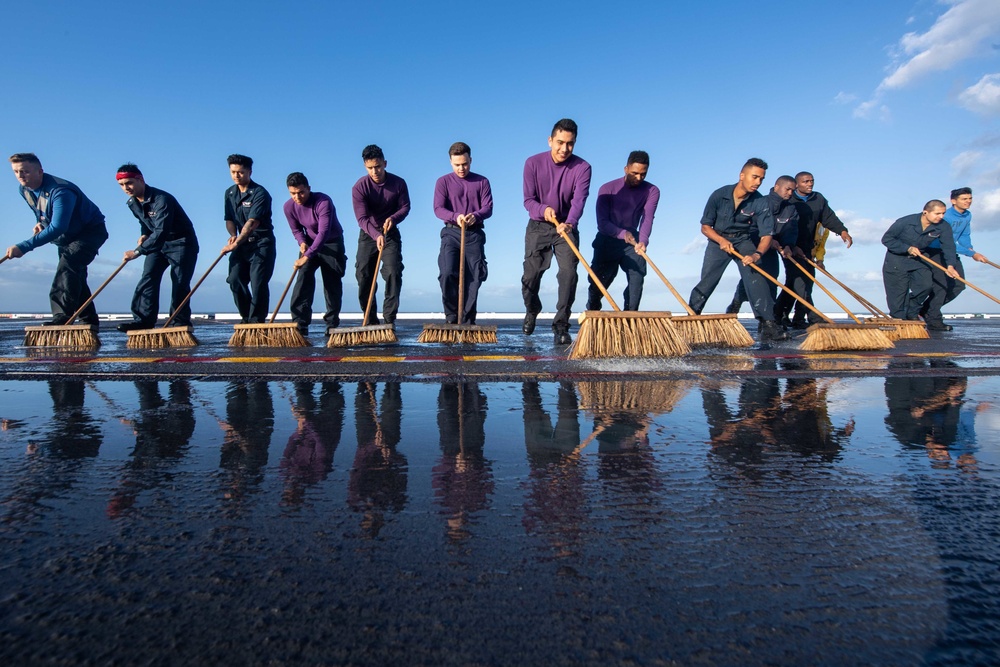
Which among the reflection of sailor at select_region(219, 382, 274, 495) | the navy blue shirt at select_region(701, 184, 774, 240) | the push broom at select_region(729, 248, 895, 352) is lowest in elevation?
the reflection of sailor at select_region(219, 382, 274, 495)

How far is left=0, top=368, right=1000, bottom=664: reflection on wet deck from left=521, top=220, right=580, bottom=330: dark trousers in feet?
13.7

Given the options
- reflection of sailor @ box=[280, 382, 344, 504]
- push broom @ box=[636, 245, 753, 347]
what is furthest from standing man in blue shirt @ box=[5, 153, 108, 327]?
push broom @ box=[636, 245, 753, 347]

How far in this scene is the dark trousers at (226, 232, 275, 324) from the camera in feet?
24.1

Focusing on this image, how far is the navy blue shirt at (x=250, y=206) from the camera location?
7203 mm

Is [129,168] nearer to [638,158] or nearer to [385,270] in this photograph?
[385,270]

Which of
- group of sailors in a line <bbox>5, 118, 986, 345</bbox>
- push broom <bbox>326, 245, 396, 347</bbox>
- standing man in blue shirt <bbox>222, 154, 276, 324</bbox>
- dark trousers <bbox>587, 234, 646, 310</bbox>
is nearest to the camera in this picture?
push broom <bbox>326, 245, 396, 347</bbox>

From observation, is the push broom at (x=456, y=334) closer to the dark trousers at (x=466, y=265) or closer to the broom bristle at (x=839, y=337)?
the dark trousers at (x=466, y=265)

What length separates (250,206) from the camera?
726 cm

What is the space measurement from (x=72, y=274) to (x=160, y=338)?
1.69 metres

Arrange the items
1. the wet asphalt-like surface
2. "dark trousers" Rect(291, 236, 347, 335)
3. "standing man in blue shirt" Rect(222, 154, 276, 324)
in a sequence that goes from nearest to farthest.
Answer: the wet asphalt-like surface → "standing man in blue shirt" Rect(222, 154, 276, 324) → "dark trousers" Rect(291, 236, 347, 335)

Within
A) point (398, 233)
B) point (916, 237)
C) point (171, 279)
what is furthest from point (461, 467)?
point (916, 237)

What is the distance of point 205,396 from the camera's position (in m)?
2.82

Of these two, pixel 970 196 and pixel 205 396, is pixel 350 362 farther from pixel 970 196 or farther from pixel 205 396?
pixel 970 196

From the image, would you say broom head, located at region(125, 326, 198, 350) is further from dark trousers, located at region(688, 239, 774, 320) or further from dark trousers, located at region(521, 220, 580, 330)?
dark trousers, located at region(688, 239, 774, 320)
